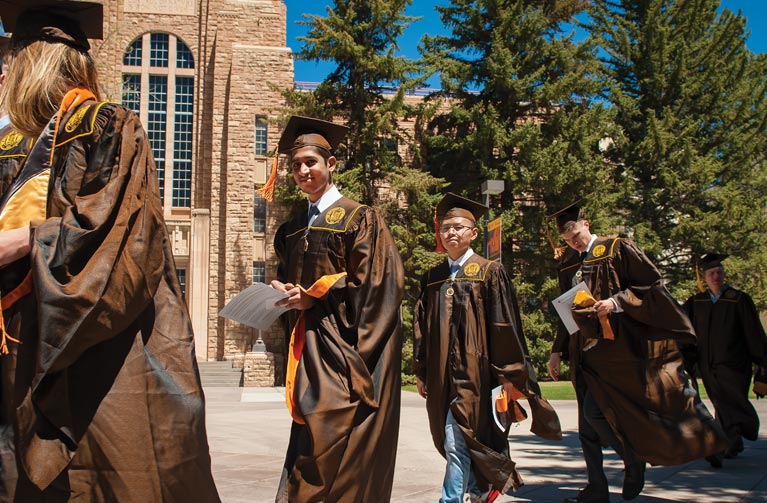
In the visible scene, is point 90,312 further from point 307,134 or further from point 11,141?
point 307,134

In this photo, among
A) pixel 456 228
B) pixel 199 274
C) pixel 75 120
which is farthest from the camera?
pixel 199 274

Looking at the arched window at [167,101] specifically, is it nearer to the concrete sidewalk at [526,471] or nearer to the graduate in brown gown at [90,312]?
the concrete sidewalk at [526,471]

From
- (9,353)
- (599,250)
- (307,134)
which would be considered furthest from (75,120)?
(599,250)

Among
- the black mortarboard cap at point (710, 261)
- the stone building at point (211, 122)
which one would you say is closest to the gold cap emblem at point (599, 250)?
the black mortarboard cap at point (710, 261)

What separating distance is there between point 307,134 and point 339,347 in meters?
1.51

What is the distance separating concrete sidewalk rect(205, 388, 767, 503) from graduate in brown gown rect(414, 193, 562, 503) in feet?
2.70

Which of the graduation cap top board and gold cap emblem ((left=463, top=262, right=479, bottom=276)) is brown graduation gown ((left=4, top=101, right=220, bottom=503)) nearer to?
the graduation cap top board

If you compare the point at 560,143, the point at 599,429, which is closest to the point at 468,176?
the point at 560,143

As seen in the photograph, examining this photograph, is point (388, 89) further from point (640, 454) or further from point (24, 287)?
point (24, 287)

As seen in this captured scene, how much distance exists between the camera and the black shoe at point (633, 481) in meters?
5.95

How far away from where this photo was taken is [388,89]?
30062mm

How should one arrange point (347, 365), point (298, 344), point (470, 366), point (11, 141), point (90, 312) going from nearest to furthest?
point (90, 312)
point (11, 141)
point (347, 365)
point (298, 344)
point (470, 366)

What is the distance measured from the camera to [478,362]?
5.75 metres

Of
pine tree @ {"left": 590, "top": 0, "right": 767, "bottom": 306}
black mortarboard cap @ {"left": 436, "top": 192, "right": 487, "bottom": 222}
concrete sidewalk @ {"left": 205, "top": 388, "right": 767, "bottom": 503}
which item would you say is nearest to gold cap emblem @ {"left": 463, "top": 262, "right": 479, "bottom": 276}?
black mortarboard cap @ {"left": 436, "top": 192, "right": 487, "bottom": 222}
